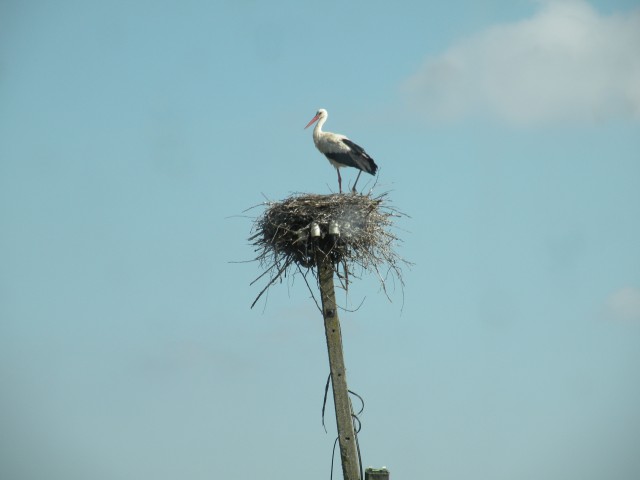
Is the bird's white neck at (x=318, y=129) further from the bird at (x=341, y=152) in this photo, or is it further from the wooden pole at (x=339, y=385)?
the wooden pole at (x=339, y=385)

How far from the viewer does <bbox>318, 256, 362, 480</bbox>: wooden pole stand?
26.3 ft

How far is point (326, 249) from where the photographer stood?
9.09 m

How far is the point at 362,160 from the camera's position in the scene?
13.5m

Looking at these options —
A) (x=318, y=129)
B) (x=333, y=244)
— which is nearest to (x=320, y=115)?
(x=318, y=129)

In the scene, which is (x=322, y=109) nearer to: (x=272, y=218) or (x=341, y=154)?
(x=341, y=154)

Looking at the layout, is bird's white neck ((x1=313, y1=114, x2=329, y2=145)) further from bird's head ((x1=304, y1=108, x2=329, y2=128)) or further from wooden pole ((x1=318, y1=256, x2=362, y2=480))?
wooden pole ((x1=318, y1=256, x2=362, y2=480))

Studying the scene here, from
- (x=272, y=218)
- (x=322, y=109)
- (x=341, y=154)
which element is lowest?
(x=272, y=218)

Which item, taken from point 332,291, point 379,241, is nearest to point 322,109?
point 379,241

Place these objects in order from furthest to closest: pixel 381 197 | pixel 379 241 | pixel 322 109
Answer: pixel 322 109, pixel 381 197, pixel 379 241

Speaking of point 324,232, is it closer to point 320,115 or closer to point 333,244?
point 333,244

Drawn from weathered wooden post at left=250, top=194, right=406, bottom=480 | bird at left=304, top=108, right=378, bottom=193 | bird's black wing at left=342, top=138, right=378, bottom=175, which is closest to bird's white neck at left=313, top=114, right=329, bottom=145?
bird at left=304, top=108, right=378, bottom=193

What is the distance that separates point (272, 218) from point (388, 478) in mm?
3085

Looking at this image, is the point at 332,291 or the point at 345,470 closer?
the point at 345,470

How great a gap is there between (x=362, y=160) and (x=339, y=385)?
18.9 ft
